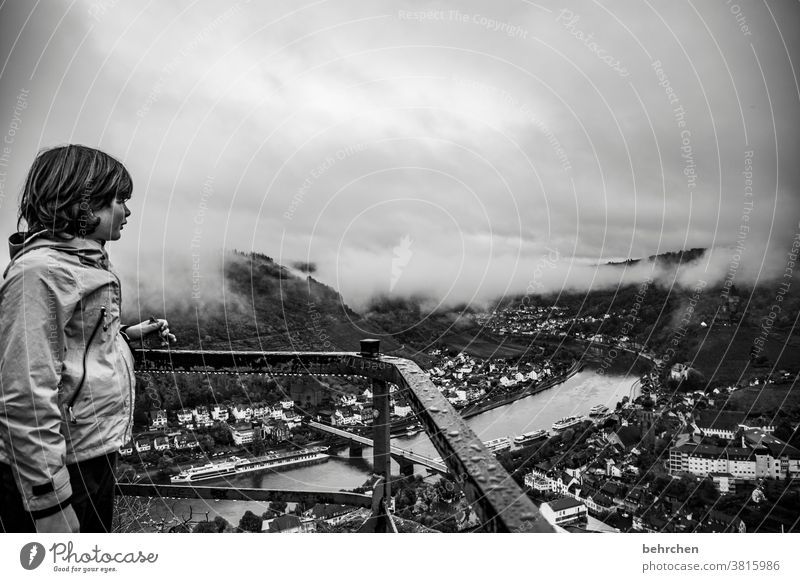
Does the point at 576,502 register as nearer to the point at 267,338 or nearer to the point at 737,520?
the point at 737,520

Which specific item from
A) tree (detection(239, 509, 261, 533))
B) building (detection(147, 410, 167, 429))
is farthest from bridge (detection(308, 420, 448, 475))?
building (detection(147, 410, 167, 429))

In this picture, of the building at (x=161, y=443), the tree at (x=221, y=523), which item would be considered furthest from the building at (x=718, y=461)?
the building at (x=161, y=443)

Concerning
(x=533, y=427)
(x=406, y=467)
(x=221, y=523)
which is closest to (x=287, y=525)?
(x=221, y=523)

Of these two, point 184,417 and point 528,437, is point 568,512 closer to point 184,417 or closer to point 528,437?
point 528,437

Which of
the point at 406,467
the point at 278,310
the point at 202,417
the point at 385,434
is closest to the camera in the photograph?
the point at 385,434

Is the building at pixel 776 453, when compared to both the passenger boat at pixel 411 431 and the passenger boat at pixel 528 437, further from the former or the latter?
the passenger boat at pixel 411 431

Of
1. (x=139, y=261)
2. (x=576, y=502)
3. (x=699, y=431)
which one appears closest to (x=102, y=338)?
(x=139, y=261)
